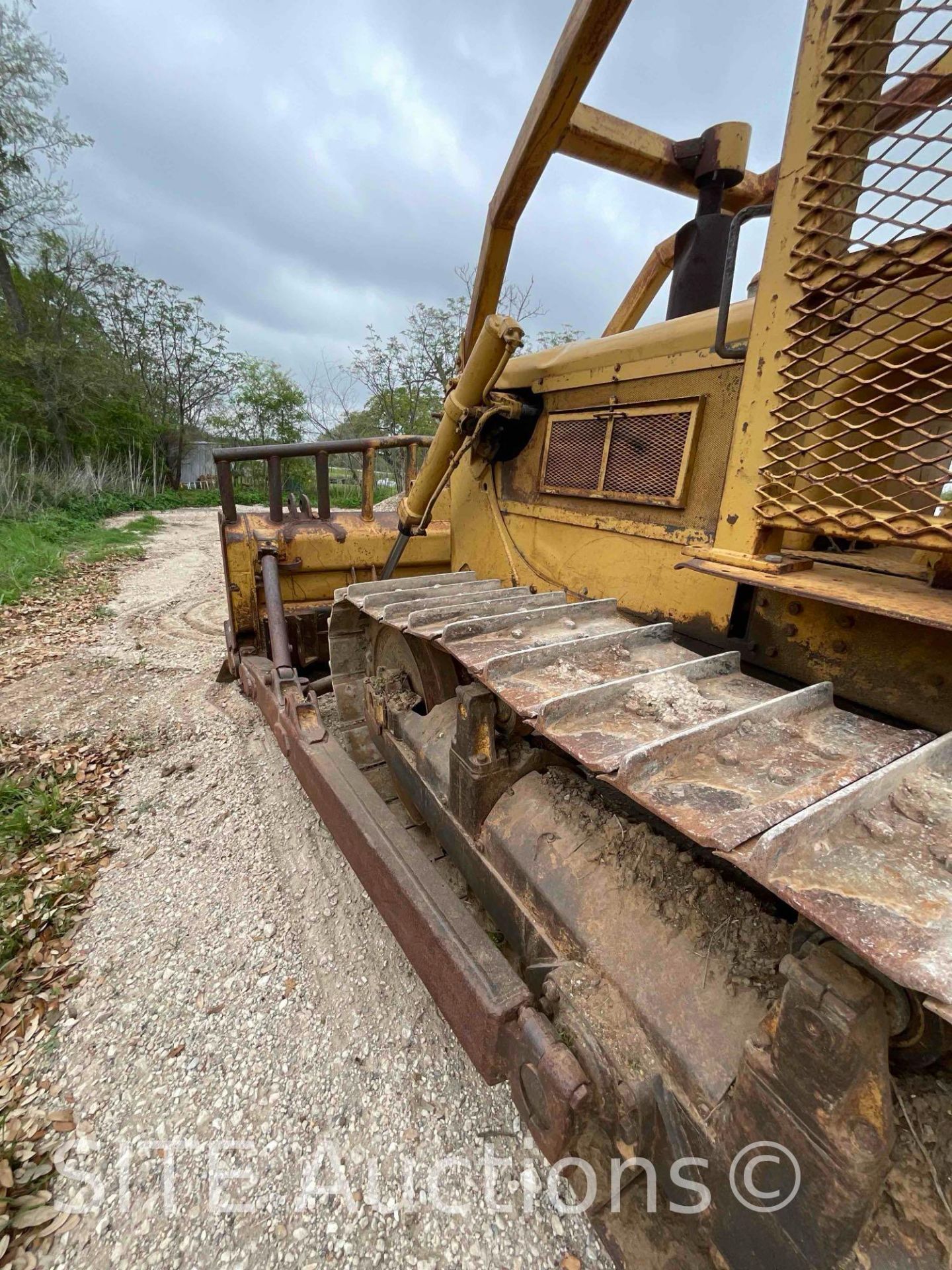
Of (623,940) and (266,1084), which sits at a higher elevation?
(623,940)

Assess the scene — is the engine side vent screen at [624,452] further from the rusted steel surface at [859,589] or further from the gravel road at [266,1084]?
the gravel road at [266,1084]

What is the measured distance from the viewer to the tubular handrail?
3.25m

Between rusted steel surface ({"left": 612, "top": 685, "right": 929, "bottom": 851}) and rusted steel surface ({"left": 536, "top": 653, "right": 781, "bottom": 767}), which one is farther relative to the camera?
rusted steel surface ({"left": 536, "top": 653, "right": 781, "bottom": 767})

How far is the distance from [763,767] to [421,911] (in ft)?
3.17

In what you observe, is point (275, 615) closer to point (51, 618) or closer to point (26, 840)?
point (26, 840)

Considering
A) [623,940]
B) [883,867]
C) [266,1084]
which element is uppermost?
[883,867]

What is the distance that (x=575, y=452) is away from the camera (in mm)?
2180

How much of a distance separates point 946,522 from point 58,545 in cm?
1216

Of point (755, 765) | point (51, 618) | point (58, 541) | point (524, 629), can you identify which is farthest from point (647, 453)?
point (58, 541)

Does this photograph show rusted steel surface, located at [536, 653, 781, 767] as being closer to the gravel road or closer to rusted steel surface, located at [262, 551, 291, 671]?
the gravel road

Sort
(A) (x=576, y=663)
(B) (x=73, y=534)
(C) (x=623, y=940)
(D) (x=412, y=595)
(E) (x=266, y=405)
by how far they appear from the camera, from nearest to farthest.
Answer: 1. (C) (x=623, y=940)
2. (A) (x=576, y=663)
3. (D) (x=412, y=595)
4. (B) (x=73, y=534)
5. (E) (x=266, y=405)

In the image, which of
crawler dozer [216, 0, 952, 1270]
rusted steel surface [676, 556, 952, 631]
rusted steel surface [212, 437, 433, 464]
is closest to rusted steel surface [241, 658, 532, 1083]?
crawler dozer [216, 0, 952, 1270]

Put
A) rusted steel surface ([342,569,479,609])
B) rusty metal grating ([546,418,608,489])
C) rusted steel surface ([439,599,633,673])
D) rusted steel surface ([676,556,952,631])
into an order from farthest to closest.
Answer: rusted steel surface ([342,569,479,609]), rusty metal grating ([546,418,608,489]), rusted steel surface ([439,599,633,673]), rusted steel surface ([676,556,952,631])

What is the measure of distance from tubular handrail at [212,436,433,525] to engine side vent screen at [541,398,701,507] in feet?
3.83
